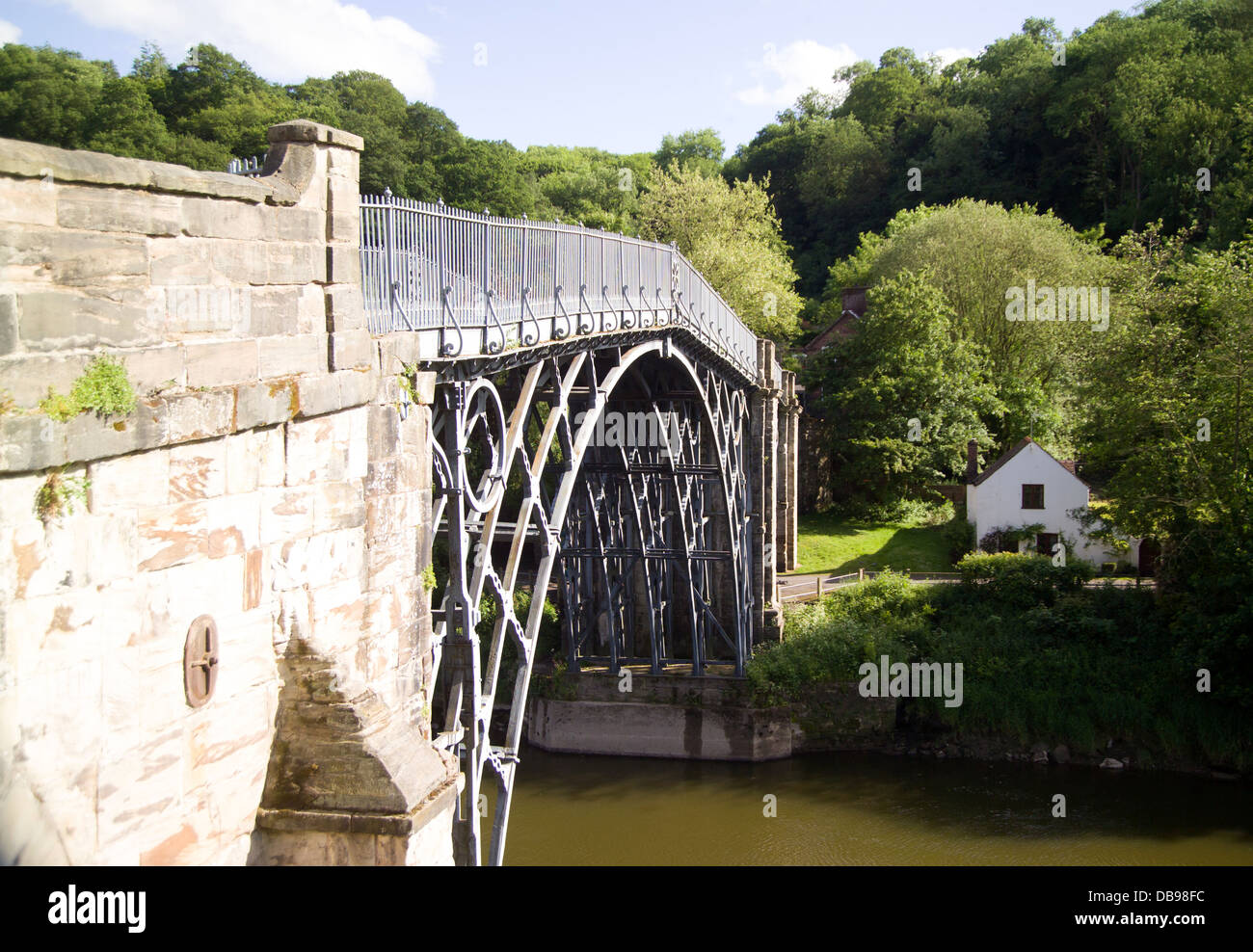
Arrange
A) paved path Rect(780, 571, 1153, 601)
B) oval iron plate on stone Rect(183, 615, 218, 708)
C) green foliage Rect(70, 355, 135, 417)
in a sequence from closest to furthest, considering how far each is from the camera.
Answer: green foliage Rect(70, 355, 135, 417)
oval iron plate on stone Rect(183, 615, 218, 708)
paved path Rect(780, 571, 1153, 601)

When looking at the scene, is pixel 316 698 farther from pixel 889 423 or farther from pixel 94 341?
pixel 889 423

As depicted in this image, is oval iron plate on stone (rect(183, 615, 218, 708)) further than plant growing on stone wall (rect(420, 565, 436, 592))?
No

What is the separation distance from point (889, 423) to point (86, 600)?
35231mm

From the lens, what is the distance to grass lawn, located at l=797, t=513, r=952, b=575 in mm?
32719

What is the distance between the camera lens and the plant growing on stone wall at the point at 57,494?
433cm

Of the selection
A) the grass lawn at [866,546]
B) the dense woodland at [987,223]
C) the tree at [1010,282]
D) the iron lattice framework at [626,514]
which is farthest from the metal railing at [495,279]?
the tree at [1010,282]

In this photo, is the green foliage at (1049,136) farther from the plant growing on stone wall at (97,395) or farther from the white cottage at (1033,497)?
the plant growing on stone wall at (97,395)

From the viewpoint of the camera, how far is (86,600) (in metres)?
4.54

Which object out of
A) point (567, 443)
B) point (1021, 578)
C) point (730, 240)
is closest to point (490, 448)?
point (567, 443)

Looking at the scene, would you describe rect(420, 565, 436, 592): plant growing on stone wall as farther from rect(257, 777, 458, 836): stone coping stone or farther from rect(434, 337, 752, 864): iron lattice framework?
rect(434, 337, 752, 864): iron lattice framework

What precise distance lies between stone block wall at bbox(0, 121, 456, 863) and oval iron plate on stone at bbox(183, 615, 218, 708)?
38 millimetres

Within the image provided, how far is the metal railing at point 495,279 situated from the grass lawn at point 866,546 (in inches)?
649

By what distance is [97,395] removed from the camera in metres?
4.54

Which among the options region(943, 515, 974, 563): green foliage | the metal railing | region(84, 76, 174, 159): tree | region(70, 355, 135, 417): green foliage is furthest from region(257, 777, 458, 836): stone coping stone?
region(84, 76, 174, 159): tree
